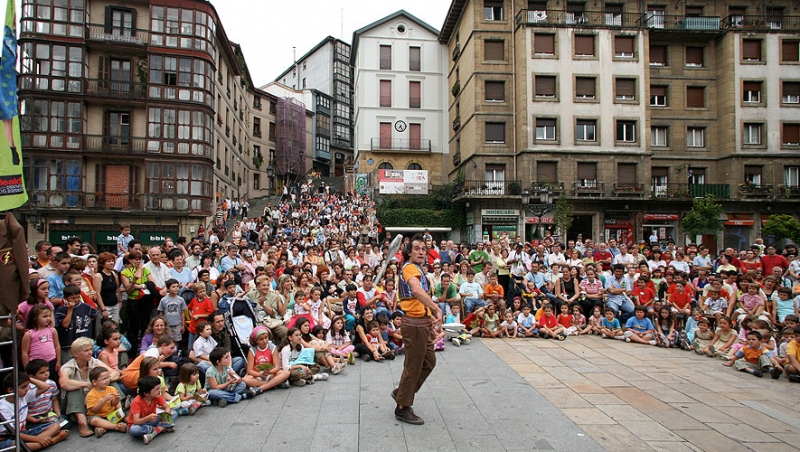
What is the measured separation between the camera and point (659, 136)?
30766 mm


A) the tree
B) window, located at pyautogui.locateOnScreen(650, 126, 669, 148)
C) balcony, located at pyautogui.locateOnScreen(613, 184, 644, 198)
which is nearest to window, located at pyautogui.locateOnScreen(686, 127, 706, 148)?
window, located at pyautogui.locateOnScreen(650, 126, 669, 148)

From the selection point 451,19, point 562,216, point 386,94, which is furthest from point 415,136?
point 562,216

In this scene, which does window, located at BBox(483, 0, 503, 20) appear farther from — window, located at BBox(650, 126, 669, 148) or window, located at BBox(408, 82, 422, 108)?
window, located at BBox(650, 126, 669, 148)

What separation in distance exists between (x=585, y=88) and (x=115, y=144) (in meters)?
28.5

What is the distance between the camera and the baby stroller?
23.7 ft

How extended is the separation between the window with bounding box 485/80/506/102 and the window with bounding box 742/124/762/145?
1556 cm

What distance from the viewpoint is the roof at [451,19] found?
109 feet

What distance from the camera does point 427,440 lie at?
15.2ft

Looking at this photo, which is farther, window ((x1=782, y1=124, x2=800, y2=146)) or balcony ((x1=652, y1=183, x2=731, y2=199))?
window ((x1=782, y1=124, x2=800, y2=146))

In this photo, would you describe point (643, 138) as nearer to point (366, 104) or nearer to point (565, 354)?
point (366, 104)

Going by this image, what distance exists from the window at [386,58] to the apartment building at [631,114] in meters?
9.48

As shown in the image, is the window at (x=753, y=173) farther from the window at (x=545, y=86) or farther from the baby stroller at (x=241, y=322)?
the baby stroller at (x=241, y=322)

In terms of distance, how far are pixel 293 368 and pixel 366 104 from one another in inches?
1334

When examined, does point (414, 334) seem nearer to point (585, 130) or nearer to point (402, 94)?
point (585, 130)
